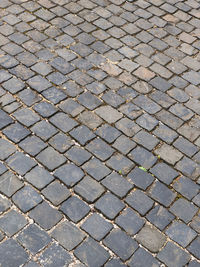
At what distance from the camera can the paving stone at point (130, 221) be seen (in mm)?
3791

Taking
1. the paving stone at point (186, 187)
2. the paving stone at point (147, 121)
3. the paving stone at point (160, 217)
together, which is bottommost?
the paving stone at point (160, 217)

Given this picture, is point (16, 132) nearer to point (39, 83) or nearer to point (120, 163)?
point (39, 83)

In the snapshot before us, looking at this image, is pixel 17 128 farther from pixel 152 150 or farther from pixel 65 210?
pixel 152 150

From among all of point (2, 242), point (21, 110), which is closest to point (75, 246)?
point (2, 242)

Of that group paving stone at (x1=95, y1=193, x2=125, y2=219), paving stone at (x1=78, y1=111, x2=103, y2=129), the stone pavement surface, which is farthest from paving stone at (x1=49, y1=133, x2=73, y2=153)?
paving stone at (x1=95, y1=193, x2=125, y2=219)

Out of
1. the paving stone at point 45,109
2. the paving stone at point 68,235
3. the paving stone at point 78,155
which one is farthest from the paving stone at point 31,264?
the paving stone at point 45,109

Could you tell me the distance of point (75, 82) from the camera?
5141 millimetres

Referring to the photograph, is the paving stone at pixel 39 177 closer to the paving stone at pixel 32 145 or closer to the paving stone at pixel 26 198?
the paving stone at pixel 26 198

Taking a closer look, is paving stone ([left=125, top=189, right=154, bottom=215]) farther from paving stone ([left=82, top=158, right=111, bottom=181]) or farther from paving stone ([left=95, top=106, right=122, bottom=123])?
paving stone ([left=95, top=106, right=122, bottom=123])

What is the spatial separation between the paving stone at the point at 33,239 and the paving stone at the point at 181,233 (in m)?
1.24

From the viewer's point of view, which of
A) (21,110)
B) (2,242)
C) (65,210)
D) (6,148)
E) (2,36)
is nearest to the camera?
(2,242)

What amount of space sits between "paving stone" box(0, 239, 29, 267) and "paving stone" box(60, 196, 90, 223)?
1.89 feet

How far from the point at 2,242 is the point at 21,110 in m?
1.77

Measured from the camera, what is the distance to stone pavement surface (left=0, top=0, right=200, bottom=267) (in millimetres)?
3688
